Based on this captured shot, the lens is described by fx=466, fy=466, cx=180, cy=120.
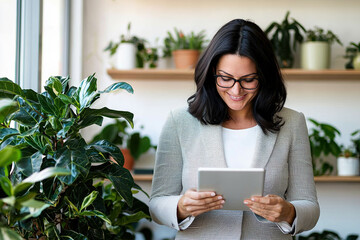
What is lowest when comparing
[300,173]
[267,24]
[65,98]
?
[300,173]

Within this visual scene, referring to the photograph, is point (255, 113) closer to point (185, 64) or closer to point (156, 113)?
point (185, 64)

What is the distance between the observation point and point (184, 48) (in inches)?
123

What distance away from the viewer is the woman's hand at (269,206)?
1438mm

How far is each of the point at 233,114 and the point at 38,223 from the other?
0.81 metres

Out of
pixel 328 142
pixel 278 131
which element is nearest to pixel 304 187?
pixel 278 131

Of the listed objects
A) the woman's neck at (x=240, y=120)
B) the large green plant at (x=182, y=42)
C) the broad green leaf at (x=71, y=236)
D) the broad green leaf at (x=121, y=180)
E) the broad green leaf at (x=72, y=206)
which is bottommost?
the broad green leaf at (x=71, y=236)

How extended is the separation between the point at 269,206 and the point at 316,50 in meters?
1.88

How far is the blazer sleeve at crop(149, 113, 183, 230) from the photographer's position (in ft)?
5.35

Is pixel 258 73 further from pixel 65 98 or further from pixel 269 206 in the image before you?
pixel 65 98

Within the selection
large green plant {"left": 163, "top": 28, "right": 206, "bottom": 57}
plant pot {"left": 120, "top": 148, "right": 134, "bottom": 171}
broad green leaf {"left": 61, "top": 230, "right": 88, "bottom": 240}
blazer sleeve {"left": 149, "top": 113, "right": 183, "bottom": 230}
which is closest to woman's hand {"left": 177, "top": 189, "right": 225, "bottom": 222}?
blazer sleeve {"left": 149, "top": 113, "right": 183, "bottom": 230}

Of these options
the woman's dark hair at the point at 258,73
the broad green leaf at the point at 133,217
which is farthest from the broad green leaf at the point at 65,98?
the broad green leaf at the point at 133,217

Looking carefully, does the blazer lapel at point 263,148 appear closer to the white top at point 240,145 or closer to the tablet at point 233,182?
the white top at point 240,145

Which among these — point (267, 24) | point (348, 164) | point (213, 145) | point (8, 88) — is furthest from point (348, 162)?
point (8, 88)

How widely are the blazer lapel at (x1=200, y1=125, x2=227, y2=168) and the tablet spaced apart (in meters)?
0.19
